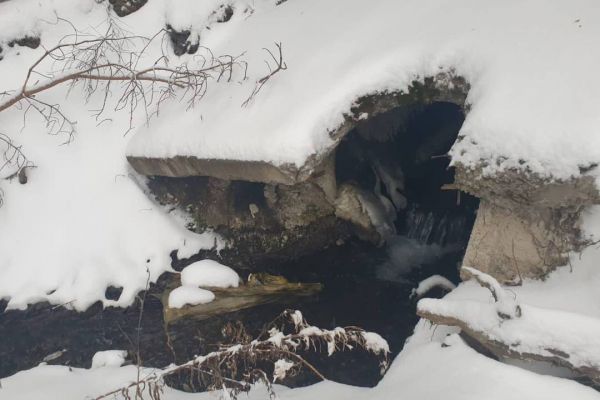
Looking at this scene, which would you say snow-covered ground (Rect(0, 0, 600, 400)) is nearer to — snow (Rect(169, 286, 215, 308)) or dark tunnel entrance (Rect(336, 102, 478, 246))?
snow (Rect(169, 286, 215, 308))

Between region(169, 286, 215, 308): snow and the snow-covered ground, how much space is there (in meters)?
0.50

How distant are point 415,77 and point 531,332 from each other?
6.87 ft

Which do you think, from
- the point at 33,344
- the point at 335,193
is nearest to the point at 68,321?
the point at 33,344

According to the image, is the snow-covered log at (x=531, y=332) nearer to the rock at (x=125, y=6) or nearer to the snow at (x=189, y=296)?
the snow at (x=189, y=296)

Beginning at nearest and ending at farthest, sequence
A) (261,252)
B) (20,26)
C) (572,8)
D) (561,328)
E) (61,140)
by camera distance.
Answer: (561,328), (572,8), (261,252), (61,140), (20,26)

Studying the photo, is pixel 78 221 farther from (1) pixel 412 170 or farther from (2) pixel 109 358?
(1) pixel 412 170

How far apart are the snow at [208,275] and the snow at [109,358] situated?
818 mm

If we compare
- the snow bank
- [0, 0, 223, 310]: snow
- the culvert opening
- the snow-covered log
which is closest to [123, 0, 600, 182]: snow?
[0, 0, 223, 310]: snow

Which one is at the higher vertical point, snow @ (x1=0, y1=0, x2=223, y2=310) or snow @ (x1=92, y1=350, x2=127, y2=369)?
snow @ (x1=0, y1=0, x2=223, y2=310)

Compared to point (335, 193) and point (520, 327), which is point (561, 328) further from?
point (335, 193)

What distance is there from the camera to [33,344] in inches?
185

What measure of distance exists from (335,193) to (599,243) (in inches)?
101

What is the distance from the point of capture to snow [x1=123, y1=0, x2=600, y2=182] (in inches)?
121

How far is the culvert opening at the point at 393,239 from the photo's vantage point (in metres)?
4.59
